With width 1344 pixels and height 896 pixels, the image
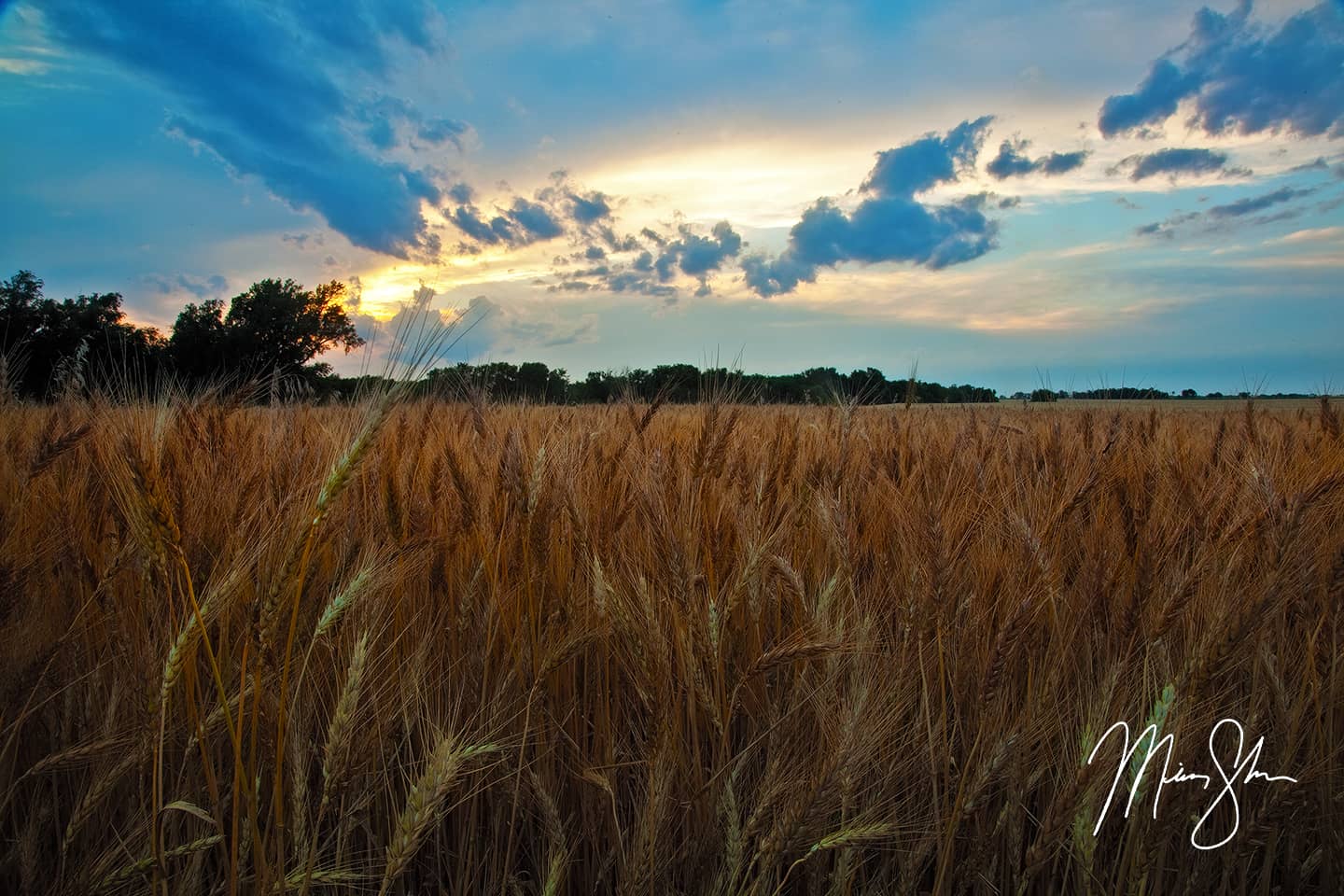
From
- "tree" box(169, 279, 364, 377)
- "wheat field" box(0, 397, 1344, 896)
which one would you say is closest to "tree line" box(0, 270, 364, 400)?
"tree" box(169, 279, 364, 377)

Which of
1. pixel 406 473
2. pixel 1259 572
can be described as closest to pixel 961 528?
pixel 1259 572

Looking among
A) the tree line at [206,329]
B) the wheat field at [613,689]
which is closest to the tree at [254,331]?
the tree line at [206,329]

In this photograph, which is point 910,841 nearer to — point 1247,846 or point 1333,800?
point 1247,846

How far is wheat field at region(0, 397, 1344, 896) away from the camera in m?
1.06

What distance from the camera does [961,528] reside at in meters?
1.94

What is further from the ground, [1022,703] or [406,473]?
[406,473]

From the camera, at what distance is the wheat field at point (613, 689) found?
3.48 feet

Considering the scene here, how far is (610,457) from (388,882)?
164 centimetres
